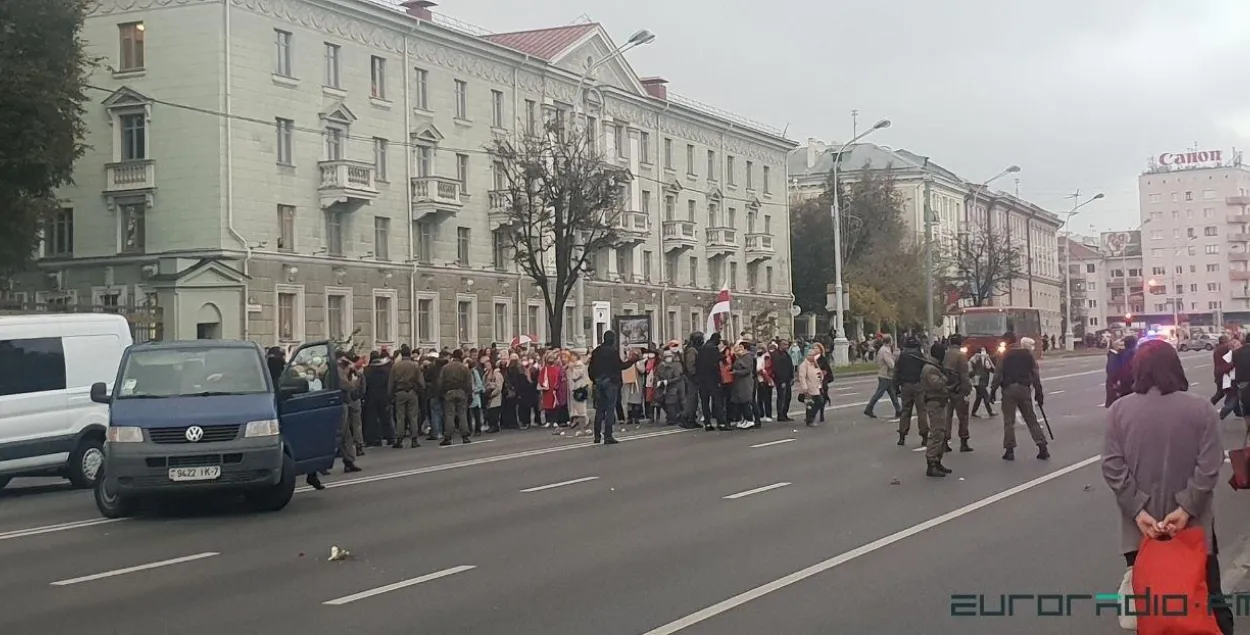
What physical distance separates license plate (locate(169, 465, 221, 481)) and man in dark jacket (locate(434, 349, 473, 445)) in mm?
11326

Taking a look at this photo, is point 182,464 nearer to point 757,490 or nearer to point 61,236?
point 757,490

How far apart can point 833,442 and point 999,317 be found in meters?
40.1

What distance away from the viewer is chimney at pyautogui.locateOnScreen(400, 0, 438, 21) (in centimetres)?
5200

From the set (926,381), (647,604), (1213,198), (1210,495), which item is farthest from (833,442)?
(1213,198)

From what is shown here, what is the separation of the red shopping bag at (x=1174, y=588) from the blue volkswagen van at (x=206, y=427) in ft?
32.0

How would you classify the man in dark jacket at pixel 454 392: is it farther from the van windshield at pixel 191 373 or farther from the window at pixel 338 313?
the window at pixel 338 313

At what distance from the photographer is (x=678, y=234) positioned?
67938mm

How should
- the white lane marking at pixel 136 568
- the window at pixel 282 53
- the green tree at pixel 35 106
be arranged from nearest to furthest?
1. the white lane marking at pixel 136 568
2. the green tree at pixel 35 106
3. the window at pixel 282 53

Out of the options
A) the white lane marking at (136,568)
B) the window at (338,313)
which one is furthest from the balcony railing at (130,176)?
the white lane marking at (136,568)

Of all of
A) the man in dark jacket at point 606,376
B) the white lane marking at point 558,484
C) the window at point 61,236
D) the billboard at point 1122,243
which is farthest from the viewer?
the billboard at point 1122,243

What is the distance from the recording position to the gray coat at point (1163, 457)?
20.1 ft

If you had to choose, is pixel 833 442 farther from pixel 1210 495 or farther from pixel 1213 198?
pixel 1213 198

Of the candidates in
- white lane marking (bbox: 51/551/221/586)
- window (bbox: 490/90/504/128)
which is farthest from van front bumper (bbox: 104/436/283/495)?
window (bbox: 490/90/504/128)

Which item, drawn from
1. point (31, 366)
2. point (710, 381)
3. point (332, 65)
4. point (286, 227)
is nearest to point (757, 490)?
point (31, 366)
